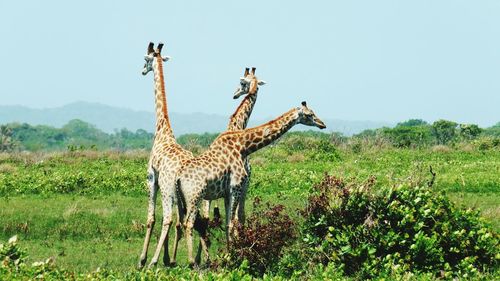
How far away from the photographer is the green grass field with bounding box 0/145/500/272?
15688mm

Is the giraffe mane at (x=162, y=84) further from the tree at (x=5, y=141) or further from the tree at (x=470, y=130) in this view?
the tree at (x=5, y=141)

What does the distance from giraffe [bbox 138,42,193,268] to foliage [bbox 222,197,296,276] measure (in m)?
1.36

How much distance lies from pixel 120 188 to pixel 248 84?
8534 mm

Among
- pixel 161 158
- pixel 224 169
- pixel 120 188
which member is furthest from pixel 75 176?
pixel 224 169

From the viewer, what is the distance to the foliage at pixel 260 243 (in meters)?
11.7

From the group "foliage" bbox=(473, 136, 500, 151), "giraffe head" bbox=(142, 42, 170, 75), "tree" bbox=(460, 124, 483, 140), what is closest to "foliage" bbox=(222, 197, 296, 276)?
"giraffe head" bbox=(142, 42, 170, 75)

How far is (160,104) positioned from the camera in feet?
47.8

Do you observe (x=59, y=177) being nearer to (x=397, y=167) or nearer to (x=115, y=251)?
(x=115, y=251)

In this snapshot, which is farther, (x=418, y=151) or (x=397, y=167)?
(x=418, y=151)

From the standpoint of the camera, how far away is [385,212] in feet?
39.7

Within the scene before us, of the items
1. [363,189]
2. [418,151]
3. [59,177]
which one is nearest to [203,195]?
[363,189]

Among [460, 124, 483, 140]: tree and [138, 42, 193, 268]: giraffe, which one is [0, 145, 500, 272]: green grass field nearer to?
[138, 42, 193, 268]: giraffe

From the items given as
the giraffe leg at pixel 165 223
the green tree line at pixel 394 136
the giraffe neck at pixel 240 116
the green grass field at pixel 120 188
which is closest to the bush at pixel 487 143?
the green tree line at pixel 394 136

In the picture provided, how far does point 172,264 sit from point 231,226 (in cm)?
146
